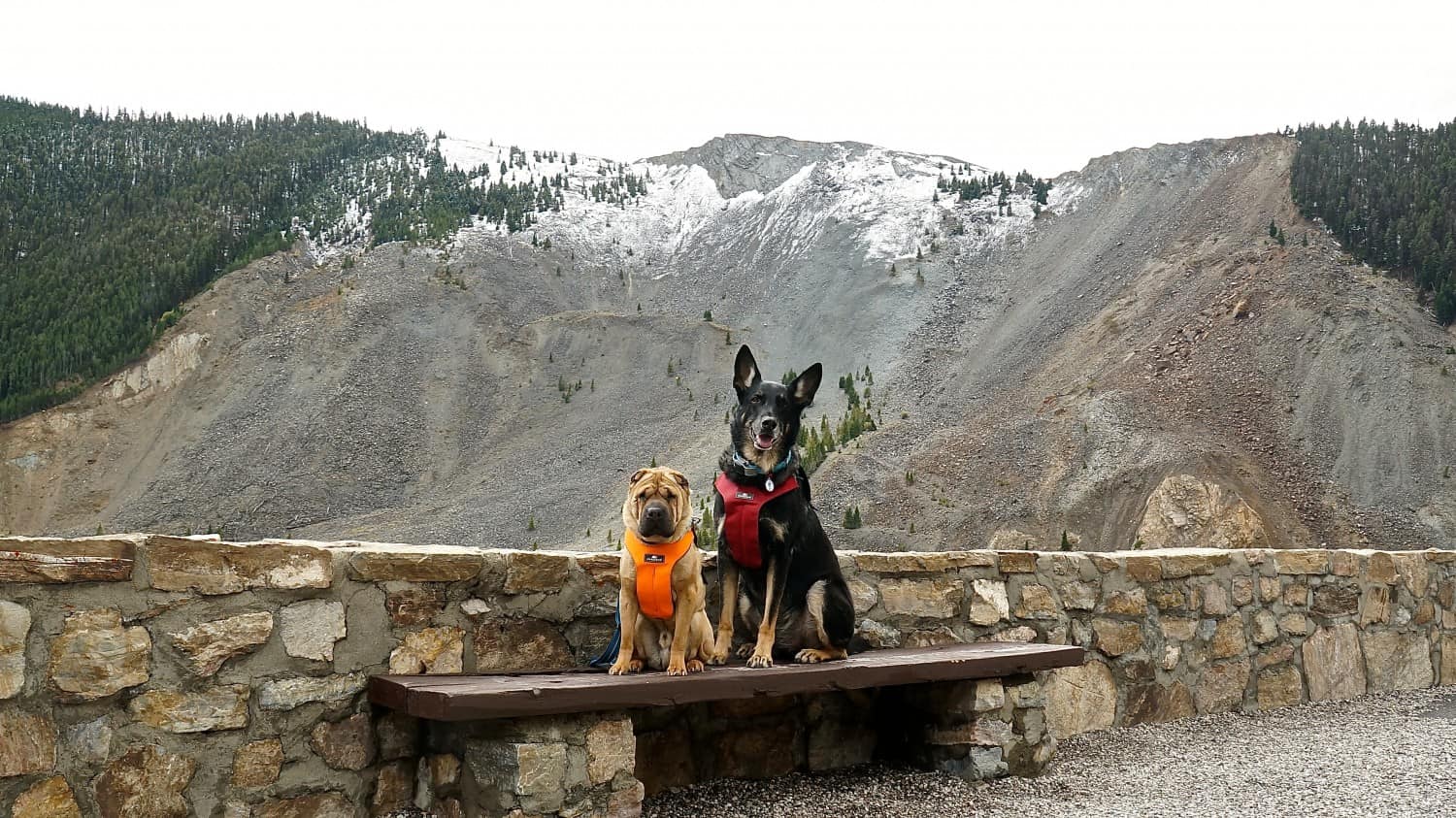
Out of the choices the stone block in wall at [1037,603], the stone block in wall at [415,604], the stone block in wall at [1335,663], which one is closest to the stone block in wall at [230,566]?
the stone block in wall at [415,604]

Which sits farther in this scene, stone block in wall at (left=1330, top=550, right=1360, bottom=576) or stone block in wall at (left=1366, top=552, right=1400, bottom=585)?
stone block in wall at (left=1366, top=552, right=1400, bottom=585)

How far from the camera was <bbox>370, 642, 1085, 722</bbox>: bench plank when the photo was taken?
3.28 m

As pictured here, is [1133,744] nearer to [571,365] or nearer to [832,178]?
[571,365]

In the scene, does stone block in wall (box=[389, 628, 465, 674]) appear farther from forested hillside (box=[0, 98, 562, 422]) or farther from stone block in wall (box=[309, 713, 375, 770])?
forested hillside (box=[0, 98, 562, 422])

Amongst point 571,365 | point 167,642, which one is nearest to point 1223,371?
point 571,365

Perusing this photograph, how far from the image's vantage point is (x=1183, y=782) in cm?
496

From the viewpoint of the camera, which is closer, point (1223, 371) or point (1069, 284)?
point (1223, 371)

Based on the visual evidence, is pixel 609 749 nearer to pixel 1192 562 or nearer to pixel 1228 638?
pixel 1192 562

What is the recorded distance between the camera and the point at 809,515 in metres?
4.34

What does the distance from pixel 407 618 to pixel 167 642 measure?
2.68 feet

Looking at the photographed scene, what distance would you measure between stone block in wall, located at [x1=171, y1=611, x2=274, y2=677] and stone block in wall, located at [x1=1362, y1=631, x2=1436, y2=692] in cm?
718

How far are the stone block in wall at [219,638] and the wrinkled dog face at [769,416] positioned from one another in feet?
6.14

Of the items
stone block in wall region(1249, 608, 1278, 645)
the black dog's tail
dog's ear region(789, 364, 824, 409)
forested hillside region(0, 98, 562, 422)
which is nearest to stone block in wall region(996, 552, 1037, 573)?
the black dog's tail

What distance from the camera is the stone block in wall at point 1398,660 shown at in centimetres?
731
